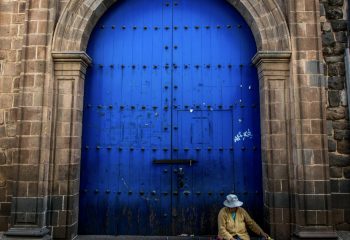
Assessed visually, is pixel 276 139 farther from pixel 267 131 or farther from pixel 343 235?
pixel 343 235

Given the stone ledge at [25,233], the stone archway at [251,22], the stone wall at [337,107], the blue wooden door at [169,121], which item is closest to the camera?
the stone ledge at [25,233]

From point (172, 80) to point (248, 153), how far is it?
62.3 inches

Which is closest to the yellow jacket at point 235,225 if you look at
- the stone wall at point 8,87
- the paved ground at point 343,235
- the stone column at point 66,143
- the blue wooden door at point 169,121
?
the blue wooden door at point 169,121

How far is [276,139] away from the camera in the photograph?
4.42 meters

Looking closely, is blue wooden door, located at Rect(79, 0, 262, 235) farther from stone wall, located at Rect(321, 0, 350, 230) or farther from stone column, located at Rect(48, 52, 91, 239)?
stone wall, located at Rect(321, 0, 350, 230)

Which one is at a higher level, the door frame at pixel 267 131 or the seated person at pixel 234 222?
the door frame at pixel 267 131

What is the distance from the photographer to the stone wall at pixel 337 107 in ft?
14.3

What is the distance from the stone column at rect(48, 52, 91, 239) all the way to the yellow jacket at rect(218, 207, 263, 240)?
2.04m

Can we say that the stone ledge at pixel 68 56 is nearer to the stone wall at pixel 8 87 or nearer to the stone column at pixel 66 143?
the stone column at pixel 66 143

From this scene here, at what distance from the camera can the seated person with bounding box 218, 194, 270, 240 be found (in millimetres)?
3956

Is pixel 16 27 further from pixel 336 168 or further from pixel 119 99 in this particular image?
pixel 336 168

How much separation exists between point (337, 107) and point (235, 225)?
218cm

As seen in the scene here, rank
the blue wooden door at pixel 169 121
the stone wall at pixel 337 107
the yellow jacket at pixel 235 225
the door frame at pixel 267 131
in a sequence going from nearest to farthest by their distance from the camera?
the yellow jacket at pixel 235 225
the door frame at pixel 267 131
the stone wall at pixel 337 107
the blue wooden door at pixel 169 121

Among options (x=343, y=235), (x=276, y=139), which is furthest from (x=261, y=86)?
(x=343, y=235)
